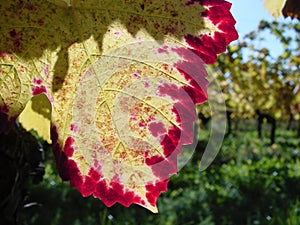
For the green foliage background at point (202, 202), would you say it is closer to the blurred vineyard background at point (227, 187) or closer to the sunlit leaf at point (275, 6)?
the blurred vineyard background at point (227, 187)

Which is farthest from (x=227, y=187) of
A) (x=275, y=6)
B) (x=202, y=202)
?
(x=275, y=6)

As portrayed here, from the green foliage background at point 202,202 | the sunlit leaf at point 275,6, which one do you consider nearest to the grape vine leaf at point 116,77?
the sunlit leaf at point 275,6

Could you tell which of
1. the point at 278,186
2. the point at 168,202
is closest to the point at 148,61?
the point at 168,202

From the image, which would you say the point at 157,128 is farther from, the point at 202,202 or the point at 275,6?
the point at 202,202

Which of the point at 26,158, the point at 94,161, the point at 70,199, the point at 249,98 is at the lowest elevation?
the point at 94,161

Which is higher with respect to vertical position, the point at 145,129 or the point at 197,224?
the point at 197,224

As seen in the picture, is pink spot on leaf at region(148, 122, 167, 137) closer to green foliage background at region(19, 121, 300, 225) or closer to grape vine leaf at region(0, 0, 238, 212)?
grape vine leaf at region(0, 0, 238, 212)

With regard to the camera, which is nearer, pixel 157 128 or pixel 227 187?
pixel 157 128

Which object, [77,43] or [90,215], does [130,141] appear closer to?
[77,43]
